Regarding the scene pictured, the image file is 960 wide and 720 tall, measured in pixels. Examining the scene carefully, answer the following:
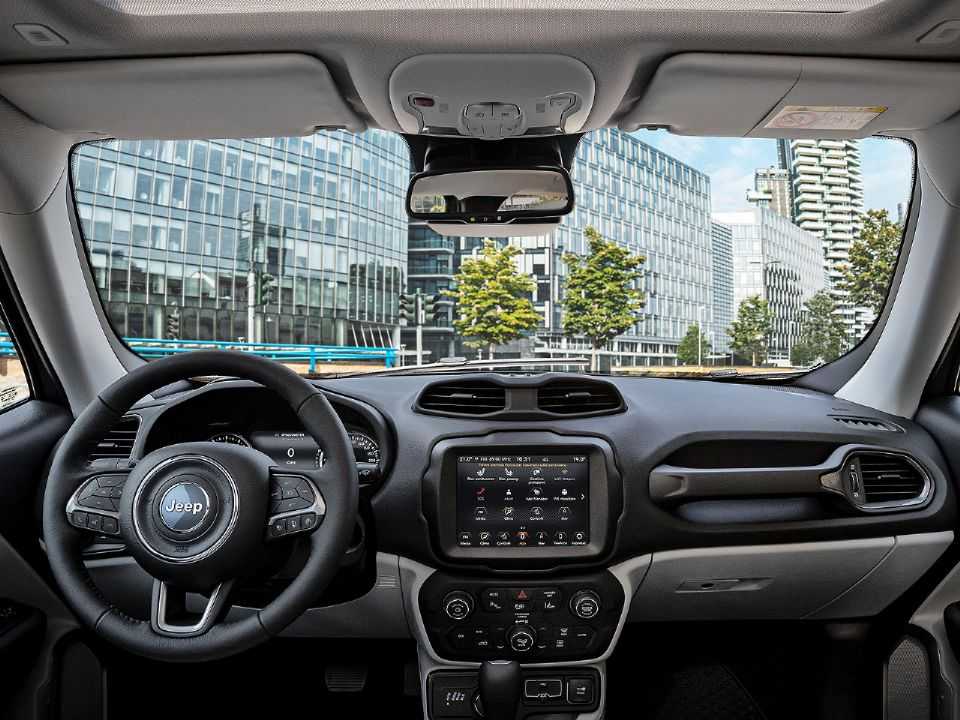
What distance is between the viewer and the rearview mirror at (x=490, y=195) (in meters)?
2.60

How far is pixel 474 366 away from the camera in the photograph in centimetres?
263

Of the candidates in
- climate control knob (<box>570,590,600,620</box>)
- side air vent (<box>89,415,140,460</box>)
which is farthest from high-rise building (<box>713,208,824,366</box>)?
side air vent (<box>89,415,140,460</box>)

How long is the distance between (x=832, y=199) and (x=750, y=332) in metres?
0.70

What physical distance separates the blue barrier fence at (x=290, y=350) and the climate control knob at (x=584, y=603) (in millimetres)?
1097

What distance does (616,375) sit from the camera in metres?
2.74

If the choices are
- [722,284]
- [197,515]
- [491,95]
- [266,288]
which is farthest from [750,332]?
[197,515]

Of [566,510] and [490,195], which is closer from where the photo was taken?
[566,510]

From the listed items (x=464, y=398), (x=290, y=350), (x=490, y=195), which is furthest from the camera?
(x=490, y=195)

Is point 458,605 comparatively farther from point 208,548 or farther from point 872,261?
point 872,261

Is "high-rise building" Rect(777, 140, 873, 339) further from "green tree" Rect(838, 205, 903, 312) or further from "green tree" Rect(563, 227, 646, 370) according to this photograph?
"green tree" Rect(563, 227, 646, 370)

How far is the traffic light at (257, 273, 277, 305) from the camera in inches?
109

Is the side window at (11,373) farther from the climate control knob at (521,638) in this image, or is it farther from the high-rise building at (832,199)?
the high-rise building at (832,199)

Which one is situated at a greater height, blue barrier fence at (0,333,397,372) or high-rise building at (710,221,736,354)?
high-rise building at (710,221,736,354)

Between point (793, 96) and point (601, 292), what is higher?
point (793, 96)
